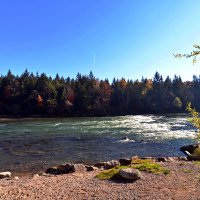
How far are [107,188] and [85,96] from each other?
106 m

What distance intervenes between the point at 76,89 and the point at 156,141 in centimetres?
9017

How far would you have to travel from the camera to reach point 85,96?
121m

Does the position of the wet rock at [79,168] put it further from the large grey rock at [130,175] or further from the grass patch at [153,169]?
the large grey rock at [130,175]

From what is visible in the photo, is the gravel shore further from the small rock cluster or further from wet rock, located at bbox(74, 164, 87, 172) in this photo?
wet rock, located at bbox(74, 164, 87, 172)

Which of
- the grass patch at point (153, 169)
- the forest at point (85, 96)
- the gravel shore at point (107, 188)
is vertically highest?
the forest at point (85, 96)

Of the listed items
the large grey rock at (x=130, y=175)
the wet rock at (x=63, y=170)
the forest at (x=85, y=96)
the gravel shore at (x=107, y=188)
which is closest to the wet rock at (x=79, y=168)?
the wet rock at (x=63, y=170)

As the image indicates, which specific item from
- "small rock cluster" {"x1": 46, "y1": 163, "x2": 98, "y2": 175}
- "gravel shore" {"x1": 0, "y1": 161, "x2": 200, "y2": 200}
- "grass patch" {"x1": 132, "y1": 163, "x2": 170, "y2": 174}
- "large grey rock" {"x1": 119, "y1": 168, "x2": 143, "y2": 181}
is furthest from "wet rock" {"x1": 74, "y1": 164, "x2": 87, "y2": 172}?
"large grey rock" {"x1": 119, "y1": 168, "x2": 143, "y2": 181}

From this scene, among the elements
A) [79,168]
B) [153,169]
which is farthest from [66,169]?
[153,169]

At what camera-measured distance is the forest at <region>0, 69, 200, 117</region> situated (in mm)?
Result: 115375

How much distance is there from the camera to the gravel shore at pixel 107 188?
1413cm

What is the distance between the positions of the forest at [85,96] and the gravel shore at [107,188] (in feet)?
313

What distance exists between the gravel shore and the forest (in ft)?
313

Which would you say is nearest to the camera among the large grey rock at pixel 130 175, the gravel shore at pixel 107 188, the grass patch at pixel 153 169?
the gravel shore at pixel 107 188

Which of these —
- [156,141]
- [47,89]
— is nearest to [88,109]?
[47,89]
